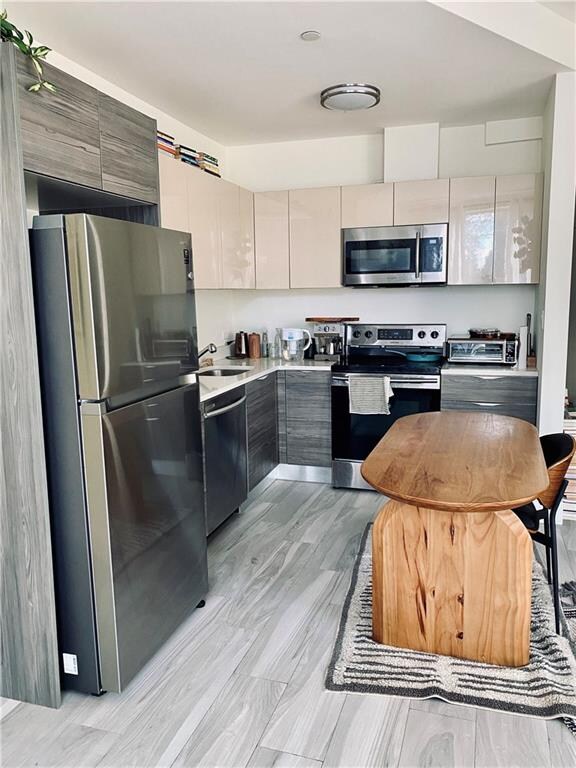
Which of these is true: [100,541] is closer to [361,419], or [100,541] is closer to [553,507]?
[553,507]

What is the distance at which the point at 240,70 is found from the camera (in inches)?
122

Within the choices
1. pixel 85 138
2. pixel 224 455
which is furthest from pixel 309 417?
pixel 85 138

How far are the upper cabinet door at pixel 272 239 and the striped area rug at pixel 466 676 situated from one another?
278 centimetres

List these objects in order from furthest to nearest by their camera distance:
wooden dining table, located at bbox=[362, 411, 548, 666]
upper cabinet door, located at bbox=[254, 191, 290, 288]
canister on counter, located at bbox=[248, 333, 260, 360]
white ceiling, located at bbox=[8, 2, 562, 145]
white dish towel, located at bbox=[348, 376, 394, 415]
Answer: canister on counter, located at bbox=[248, 333, 260, 360] → upper cabinet door, located at bbox=[254, 191, 290, 288] → white dish towel, located at bbox=[348, 376, 394, 415] → white ceiling, located at bbox=[8, 2, 562, 145] → wooden dining table, located at bbox=[362, 411, 548, 666]

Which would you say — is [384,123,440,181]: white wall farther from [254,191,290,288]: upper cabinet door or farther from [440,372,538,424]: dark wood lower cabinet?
[440,372,538,424]: dark wood lower cabinet

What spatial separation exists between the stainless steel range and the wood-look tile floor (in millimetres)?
1533

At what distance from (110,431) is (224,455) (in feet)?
4.67

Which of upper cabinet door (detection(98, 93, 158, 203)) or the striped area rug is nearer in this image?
the striped area rug

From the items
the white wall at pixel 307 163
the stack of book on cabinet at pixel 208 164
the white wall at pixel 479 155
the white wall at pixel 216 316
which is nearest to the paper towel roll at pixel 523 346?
the white wall at pixel 479 155

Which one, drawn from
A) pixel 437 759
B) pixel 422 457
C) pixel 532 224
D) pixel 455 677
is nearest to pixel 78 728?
pixel 437 759

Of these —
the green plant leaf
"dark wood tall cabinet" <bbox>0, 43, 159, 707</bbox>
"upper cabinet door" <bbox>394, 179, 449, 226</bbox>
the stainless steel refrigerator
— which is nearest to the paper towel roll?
"upper cabinet door" <bbox>394, 179, 449, 226</bbox>

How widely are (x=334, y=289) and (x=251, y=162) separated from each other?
1.25m

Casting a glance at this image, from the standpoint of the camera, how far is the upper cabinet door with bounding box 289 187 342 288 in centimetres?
422

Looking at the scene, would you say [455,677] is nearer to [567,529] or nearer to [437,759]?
[437,759]
